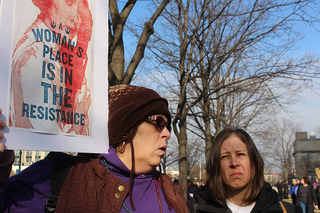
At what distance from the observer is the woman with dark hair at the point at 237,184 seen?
7.93 feet

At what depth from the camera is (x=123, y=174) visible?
1.68m

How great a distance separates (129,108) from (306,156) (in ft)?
189

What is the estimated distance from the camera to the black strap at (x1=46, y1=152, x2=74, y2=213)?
4.34ft

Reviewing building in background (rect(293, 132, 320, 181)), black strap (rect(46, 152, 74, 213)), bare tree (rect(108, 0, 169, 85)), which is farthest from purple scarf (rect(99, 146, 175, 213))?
building in background (rect(293, 132, 320, 181))

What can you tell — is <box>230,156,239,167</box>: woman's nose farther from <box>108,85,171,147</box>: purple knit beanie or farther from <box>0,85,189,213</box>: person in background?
<box>108,85,171,147</box>: purple knit beanie

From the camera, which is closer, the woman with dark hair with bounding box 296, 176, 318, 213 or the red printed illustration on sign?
the red printed illustration on sign

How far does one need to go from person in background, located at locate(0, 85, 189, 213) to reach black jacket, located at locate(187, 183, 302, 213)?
2.09 feet

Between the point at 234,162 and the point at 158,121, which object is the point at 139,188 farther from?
the point at 234,162

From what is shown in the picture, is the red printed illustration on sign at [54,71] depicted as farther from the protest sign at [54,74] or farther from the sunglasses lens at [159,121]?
the sunglasses lens at [159,121]

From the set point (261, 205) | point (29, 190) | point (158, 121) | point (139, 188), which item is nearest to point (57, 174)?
point (29, 190)

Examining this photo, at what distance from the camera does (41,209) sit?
4.30ft

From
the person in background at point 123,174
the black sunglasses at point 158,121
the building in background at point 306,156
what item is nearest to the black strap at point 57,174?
the person in background at point 123,174

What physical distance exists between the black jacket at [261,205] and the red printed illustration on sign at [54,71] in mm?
1444

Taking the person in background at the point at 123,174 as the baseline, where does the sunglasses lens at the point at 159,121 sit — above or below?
above
